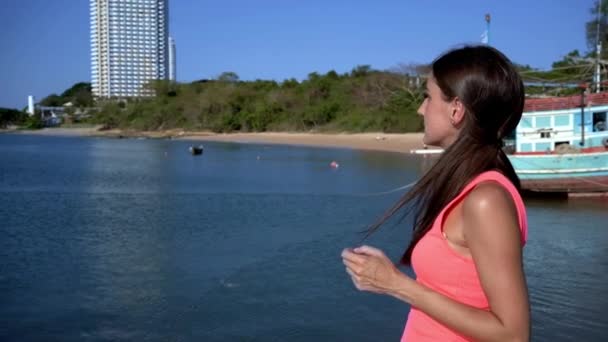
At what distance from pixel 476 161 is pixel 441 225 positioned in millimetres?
184

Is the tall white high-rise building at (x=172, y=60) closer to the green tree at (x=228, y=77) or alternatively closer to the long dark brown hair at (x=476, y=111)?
the green tree at (x=228, y=77)

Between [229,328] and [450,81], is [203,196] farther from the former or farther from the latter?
[450,81]

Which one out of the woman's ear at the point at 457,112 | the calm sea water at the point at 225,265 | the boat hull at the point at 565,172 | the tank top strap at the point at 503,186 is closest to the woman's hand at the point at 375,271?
the tank top strap at the point at 503,186

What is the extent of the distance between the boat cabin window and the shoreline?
24.5 meters

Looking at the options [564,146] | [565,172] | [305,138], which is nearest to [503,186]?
[565,172]

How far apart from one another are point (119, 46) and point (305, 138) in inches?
4011

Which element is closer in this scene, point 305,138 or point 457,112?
point 457,112

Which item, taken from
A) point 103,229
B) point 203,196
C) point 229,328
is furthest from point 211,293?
point 203,196

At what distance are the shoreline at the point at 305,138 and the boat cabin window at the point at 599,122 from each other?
2448 centimetres

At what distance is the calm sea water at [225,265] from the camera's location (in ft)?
25.3

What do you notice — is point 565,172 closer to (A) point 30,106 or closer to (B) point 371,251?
(B) point 371,251

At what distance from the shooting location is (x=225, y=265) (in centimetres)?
1079

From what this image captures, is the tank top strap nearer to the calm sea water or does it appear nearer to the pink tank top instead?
the pink tank top

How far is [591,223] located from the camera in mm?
14773
